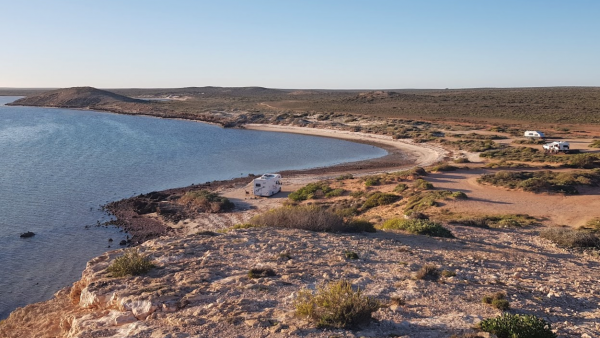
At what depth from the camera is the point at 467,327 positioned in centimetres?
806

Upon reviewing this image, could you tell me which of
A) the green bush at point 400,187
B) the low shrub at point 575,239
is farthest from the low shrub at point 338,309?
the green bush at point 400,187

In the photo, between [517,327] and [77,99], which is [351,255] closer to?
[517,327]

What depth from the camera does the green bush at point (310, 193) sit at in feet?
98.1

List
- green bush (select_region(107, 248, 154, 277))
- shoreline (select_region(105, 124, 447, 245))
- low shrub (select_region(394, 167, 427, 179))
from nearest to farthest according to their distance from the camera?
1. green bush (select_region(107, 248, 154, 277))
2. shoreline (select_region(105, 124, 447, 245))
3. low shrub (select_region(394, 167, 427, 179))

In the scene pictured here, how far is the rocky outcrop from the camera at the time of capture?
8336 millimetres

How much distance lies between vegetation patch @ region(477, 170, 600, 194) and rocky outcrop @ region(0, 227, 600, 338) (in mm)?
12218

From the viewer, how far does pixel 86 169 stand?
139ft

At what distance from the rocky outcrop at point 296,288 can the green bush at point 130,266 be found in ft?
0.69

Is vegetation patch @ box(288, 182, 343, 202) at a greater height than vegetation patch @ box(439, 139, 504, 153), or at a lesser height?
lesser

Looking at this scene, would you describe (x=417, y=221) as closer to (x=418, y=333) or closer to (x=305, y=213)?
(x=305, y=213)

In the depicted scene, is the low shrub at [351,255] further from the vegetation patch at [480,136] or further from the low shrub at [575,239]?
the vegetation patch at [480,136]

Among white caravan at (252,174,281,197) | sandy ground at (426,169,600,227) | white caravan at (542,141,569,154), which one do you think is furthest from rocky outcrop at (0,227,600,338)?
white caravan at (542,141,569,154)

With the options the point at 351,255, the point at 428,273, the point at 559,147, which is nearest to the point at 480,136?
the point at 559,147

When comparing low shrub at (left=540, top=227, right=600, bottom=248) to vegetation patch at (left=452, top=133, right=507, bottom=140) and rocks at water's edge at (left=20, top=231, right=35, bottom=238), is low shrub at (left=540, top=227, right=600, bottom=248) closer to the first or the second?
rocks at water's edge at (left=20, top=231, right=35, bottom=238)
